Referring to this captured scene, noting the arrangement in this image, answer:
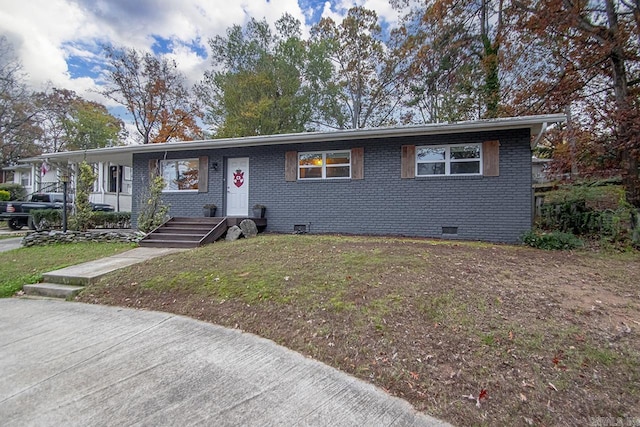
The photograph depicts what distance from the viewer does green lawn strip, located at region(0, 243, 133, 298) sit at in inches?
207

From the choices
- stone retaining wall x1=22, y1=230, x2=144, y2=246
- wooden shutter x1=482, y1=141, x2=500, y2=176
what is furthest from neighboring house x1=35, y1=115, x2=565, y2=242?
stone retaining wall x1=22, y1=230, x2=144, y2=246

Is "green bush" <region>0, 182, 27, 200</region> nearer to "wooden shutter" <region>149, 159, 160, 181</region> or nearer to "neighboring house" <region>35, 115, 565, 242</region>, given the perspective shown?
"neighboring house" <region>35, 115, 565, 242</region>

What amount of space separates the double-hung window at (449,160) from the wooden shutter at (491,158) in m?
0.14

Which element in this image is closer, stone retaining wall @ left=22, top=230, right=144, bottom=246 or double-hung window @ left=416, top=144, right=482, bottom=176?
double-hung window @ left=416, top=144, right=482, bottom=176

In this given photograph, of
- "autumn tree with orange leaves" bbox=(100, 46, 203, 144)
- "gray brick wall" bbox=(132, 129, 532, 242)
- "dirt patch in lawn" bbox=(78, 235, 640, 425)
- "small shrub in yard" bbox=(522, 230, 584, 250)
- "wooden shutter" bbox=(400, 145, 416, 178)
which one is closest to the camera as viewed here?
"dirt patch in lawn" bbox=(78, 235, 640, 425)

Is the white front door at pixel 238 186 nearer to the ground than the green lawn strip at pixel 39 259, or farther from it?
farther from it

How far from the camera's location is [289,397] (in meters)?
2.19

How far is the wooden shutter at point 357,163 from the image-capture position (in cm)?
917

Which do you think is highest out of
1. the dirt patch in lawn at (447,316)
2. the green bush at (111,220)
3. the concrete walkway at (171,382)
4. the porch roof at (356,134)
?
the porch roof at (356,134)

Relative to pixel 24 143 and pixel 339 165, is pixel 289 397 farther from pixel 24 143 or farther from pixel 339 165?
pixel 24 143

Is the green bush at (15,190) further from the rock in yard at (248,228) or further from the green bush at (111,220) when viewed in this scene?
the rock in yard at (248,228)

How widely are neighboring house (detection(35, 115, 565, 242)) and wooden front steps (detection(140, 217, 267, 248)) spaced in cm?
112

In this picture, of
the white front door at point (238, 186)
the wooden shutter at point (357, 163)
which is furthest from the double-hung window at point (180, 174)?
the wooden shutter at point (357, 163)

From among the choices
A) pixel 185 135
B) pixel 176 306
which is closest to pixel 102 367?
pixel 176 306
